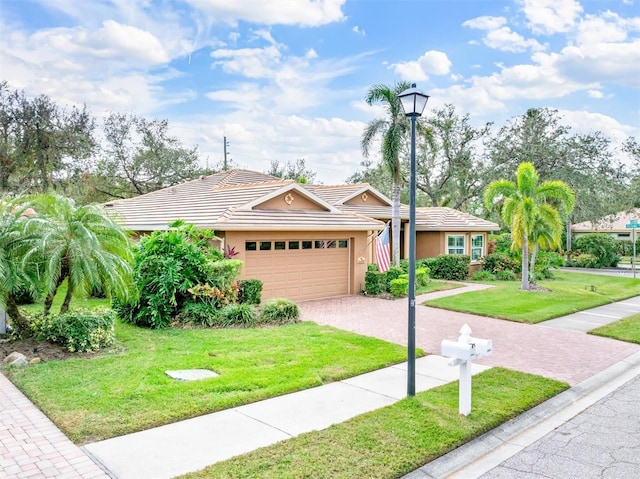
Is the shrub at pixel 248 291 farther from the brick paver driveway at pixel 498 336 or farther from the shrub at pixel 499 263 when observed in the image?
the shrub at pixel 499 263

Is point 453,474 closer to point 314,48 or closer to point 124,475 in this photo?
point 124,475

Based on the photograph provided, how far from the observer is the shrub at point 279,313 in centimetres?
1141

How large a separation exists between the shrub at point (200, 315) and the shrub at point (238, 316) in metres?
0.13

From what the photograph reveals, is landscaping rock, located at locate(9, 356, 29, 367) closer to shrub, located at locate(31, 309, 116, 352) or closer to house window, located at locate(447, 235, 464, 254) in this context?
shrub, located at locate(31, 309, 116, 352)

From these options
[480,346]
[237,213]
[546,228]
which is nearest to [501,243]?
[546,228]

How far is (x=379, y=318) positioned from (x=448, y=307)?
2.81 meters

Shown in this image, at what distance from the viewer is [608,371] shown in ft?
26.8

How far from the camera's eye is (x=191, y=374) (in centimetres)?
736

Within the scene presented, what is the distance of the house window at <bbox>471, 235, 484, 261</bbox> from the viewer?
2358 cm

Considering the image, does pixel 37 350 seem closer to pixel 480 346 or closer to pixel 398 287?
pixel 480 346

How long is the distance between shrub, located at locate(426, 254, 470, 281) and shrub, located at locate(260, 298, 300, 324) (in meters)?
11.2

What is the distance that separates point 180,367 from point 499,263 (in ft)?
61.1

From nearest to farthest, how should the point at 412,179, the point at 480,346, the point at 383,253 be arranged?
the point at 480,346 < the point at 412,179 < the point at 383,253

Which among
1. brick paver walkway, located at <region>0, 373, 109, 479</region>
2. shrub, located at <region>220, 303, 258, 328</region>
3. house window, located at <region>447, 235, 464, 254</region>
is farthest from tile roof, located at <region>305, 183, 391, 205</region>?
brick paver walkway, located at <region>0, 373, 109, 479</region>
